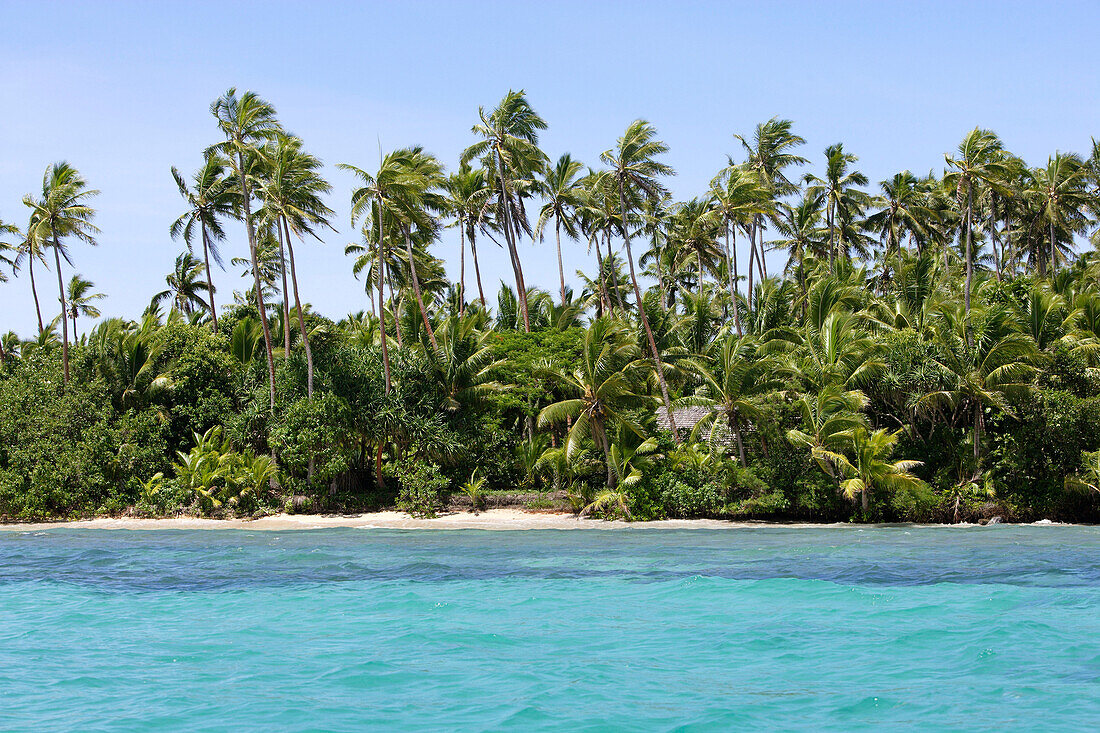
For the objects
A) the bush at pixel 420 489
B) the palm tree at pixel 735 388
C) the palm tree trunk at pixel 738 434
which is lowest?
the bush at pixel 420 489

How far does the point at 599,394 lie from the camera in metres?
28.5

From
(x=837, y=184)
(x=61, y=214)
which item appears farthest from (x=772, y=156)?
(x=61, y=214)

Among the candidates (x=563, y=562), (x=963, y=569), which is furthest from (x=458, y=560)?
(x=963, y=569)

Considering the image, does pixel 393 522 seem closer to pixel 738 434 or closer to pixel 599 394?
pixel 599 394

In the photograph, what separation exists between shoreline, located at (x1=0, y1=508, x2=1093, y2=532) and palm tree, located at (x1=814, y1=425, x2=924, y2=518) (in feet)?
5.27

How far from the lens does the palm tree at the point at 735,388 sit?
28.0m

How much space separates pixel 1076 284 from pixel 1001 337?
11.4 meters

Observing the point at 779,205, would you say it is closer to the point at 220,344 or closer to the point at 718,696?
the point at 220,344

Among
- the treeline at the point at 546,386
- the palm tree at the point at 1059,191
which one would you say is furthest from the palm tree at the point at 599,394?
the palm tree at the point at 1059,191

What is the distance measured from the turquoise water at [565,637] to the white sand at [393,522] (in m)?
4.79

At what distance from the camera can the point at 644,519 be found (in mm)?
28828

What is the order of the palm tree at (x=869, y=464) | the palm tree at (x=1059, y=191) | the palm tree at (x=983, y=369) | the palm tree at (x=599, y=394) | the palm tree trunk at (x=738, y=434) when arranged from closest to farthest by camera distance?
the palm tree at (x=869, y=464) → the palm tree at (x=983, y=369) → the palm tree at (x=599, y=394) → the palm tree trunk at (x=738, y=434) → the palm tree at (x=1059, y=191)

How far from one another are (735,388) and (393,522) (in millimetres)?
11913

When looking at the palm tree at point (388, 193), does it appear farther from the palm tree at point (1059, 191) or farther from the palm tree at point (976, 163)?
the palm tree at point (1059, 191)
